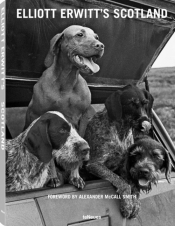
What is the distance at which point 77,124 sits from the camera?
3570 mm

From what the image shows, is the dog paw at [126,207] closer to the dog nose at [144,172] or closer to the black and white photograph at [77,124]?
the black and white photograph at [77,124]

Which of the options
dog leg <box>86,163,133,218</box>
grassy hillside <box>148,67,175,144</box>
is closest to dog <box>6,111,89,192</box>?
dog leg <box>86,163,133,218</box>

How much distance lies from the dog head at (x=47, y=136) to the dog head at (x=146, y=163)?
0.64 metres

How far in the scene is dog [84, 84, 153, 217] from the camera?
11.1 feet

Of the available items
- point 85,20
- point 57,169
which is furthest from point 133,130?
point 85,20

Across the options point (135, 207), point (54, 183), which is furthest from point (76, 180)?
point (135, 207)

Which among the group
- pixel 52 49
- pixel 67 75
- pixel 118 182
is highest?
pixel 52 49

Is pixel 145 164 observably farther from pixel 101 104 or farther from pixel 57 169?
pixel 101 104

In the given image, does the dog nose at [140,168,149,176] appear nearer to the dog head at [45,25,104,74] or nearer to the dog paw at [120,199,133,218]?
the dog paw at [120,199,133,218]

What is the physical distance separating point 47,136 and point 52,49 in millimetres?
891

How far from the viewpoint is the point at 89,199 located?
305 cm

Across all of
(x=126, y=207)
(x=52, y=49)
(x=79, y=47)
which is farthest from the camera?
(x=52, y=49)

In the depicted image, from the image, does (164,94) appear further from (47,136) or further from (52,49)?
(47,136)

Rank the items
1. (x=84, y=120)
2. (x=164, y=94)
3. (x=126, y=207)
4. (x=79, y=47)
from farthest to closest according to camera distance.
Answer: (x=164, y=94) < (x=84, y=120) < (x=79, y=47) < (x=126, y=207)
